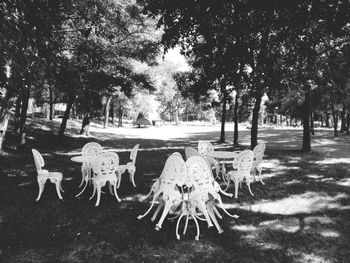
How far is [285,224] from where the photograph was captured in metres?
6.14

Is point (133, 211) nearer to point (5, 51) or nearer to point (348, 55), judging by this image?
point (5, 51)

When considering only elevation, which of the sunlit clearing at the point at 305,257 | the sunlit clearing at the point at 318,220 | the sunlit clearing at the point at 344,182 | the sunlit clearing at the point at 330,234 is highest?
the sunlit clearing at the point at 344,182

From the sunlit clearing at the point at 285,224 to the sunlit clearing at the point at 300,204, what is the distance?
1.57ft

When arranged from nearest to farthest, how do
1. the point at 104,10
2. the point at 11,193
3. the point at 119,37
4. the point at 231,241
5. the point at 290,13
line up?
1. the point at 231,241
2. the point at 290,13
3. the point at 11,193
4. the point at 104,10
5. the point at 119,37

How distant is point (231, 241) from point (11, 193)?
629cm

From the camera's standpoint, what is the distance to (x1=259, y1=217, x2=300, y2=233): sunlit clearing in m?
5.89

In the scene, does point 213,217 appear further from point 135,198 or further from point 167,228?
point 135,198

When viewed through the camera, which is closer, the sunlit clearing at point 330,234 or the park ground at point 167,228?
the park ground at point 167,228

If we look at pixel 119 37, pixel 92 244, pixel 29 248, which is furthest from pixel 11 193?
pixel 119 37

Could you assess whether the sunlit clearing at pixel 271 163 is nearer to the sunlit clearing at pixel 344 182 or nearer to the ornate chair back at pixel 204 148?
the sunlit clearing at pixel 344 182

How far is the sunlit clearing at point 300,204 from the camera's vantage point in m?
6.98

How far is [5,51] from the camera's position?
18.1ft

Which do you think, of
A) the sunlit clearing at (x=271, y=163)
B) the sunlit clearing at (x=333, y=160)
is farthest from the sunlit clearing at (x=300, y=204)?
the sunlit clearing at (x=333, y=160)

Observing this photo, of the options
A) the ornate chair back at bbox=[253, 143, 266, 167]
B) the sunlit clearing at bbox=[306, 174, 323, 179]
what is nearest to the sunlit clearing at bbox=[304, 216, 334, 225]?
the ornate chair back at bbox=[253, 143, 266, 167]
